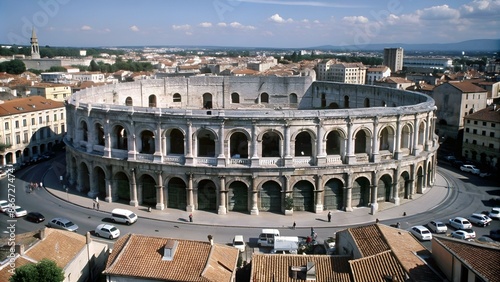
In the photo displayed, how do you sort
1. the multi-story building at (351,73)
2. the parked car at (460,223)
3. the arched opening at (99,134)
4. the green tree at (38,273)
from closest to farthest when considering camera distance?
the green tree at (38,273)
the parked car at (460,223)
the arched opening at (99,134)
the multi-story building at (351,73)

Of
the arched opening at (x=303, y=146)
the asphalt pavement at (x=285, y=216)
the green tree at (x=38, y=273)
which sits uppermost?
the arched opening at (x=303, y=146)

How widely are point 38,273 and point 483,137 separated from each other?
188 feet

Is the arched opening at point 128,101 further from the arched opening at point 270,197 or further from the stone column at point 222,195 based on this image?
the arched opening at point 270,197

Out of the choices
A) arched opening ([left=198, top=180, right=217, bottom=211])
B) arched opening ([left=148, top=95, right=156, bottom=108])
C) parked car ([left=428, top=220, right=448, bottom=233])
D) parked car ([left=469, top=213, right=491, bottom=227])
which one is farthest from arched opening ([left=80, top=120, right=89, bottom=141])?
parked car ([left=469, top=213, right=491, bottom=227])

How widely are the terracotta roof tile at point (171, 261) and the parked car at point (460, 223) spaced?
70.9ft

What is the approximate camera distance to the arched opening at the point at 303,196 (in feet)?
140

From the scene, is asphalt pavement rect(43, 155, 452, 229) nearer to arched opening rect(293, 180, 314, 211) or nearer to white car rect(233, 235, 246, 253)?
arched opening rect(293, 180, 314, 211)

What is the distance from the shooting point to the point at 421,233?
3681 cm

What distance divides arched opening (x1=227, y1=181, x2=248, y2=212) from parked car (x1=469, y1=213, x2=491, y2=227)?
65.6ft

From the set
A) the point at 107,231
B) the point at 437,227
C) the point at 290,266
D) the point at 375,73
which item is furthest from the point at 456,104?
the point at 375,73

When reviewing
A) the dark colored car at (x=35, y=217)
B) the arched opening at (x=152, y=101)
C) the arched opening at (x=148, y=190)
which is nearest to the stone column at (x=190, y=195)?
the arched opening at (x=148, y=190)

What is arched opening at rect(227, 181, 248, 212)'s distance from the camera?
42406 millimetres

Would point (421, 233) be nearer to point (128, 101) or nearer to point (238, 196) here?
point (238, 196)

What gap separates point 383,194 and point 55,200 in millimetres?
32078
